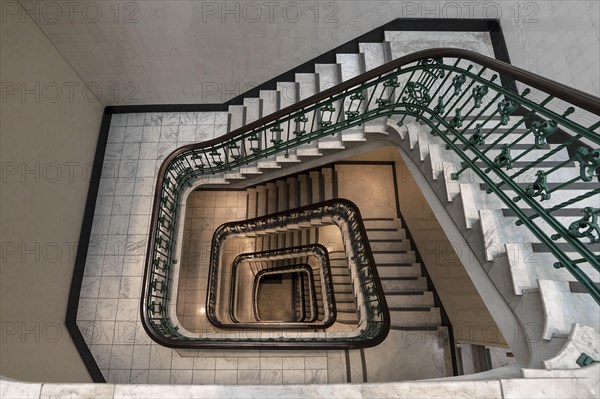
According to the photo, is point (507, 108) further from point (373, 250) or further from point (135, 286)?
point (135, 286)

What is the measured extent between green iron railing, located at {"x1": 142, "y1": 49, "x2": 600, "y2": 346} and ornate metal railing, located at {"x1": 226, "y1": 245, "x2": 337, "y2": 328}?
6.58ft

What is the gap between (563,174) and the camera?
3289 millimetres

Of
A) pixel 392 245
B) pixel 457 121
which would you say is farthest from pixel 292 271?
pixel 457 121

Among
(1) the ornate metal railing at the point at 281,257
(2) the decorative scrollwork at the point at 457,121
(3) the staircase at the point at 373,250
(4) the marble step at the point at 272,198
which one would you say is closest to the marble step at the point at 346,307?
(3) the staircase at the point at 373,250

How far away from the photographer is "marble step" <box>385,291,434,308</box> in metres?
6.01

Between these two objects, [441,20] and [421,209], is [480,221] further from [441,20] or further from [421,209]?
[441,20]

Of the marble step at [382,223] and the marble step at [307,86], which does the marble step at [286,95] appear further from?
the marble step at [382,223]

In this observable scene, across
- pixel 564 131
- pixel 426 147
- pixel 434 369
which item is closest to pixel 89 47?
Result: pixel 426 147

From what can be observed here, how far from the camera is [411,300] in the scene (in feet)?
20.1

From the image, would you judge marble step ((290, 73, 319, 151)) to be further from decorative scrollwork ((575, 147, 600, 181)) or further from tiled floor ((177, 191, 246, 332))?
decorative scrollwork ((575, 147, 600, 181))

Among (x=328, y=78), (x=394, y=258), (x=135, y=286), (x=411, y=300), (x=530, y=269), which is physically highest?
(x=328, y=78)

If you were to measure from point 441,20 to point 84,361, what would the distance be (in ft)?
24.3

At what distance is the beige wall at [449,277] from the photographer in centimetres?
466

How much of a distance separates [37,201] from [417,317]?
232 inches
